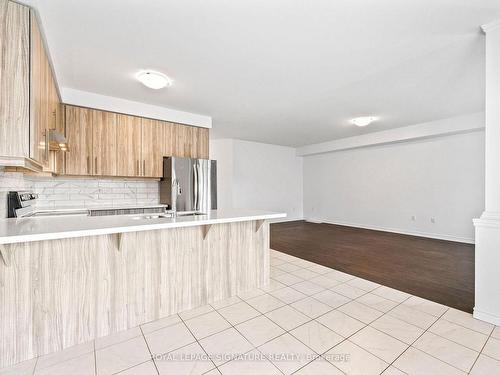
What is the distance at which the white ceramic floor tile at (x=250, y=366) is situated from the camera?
1.49 meters

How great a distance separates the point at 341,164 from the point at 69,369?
7229 millimetres

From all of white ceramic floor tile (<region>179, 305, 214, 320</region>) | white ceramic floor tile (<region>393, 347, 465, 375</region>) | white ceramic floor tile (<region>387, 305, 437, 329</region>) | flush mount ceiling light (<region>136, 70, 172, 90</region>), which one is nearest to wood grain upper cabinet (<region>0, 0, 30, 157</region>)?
flush mount ceiling light (<region>136, 70, 172, 90</region>)

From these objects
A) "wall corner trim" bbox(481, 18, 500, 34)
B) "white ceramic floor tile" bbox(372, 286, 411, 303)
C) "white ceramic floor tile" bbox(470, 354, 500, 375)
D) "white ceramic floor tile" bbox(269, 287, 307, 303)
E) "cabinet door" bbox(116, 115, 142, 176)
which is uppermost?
"wall corner trim" bbox(481, 18, 500, 34)

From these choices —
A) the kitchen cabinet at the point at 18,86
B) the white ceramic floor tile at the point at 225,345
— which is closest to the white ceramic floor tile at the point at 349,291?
the white ceramic floor tile at the point at 225,345

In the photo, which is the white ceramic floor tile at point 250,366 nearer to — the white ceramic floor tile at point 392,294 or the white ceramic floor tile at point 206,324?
the white ceramic floor tile at point 206,324

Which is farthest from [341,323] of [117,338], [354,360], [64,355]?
[64,355]

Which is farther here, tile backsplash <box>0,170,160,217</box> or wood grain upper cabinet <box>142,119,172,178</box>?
wood grain upper cabinet <box>142,119,172,178</box>

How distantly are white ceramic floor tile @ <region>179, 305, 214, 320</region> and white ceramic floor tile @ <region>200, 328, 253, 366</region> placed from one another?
38cm

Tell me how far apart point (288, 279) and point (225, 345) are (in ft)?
4.64

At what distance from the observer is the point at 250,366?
60.5 inches

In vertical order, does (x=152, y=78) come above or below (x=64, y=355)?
above

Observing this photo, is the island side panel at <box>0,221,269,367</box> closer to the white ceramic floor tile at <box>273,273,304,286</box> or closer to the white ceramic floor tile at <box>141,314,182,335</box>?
the white ceramic floor tile at <box>141,314,182,335</box>

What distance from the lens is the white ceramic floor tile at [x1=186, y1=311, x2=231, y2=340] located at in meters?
1.91

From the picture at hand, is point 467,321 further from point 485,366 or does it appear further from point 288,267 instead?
point 288,267
